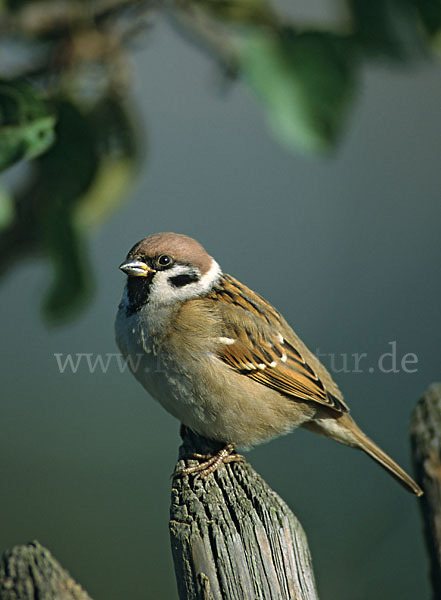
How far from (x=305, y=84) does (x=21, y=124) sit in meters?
0.60

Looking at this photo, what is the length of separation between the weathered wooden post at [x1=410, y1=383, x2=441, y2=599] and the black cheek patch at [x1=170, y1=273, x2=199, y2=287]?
846 millimetres

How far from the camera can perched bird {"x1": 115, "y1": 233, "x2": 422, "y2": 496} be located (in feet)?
6.82

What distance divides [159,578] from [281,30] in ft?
8.58

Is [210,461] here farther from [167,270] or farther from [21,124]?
[21,124]

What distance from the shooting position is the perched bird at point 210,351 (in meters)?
2.08

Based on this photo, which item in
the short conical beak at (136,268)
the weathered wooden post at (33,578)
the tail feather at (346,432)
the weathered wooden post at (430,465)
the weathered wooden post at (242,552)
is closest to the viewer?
the weathered wooden post at (33,578)

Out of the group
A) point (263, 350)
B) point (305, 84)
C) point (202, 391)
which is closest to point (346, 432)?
point (263, 350)

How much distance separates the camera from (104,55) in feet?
6.70

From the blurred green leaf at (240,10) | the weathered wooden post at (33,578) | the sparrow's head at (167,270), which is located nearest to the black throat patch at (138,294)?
the sparrow's head at (167,270)

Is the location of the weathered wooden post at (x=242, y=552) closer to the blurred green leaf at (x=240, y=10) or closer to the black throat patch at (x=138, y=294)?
the black throat patch at (x=138, y=294)

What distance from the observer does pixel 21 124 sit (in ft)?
5.05

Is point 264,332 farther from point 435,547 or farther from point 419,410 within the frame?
point 435,547

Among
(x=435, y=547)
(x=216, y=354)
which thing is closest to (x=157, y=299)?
(x=216, y=354)

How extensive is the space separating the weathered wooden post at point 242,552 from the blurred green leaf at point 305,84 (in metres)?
0.72
